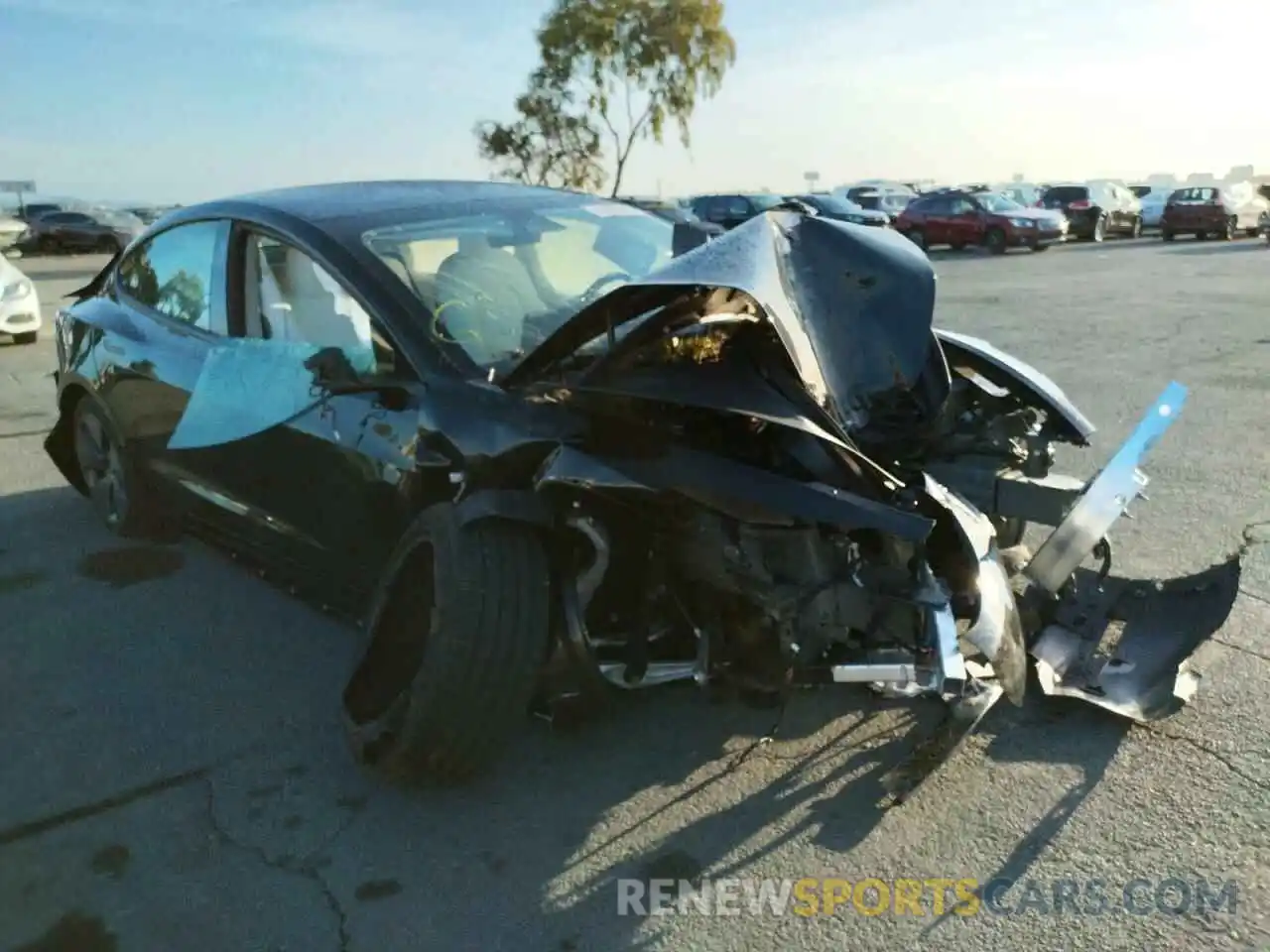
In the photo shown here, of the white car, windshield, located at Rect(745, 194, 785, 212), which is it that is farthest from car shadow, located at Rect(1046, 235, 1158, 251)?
the white car

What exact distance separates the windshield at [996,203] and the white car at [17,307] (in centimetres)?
2226

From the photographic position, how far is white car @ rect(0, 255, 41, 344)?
39.8ft

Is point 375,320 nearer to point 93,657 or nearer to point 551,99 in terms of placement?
point 93,657

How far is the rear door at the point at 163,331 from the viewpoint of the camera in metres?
4.35

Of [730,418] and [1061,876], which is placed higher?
[730,418]

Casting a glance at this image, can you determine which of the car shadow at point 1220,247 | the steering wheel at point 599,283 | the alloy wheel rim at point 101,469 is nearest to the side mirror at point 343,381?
the steering wheel at point 599,283

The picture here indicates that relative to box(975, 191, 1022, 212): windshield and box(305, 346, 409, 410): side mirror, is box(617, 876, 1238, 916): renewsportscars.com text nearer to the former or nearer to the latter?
box(305, 346, 409, 410): side mirror

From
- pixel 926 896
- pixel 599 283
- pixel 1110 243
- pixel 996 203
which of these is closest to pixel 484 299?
pixel 599 283

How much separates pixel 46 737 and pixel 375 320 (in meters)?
1.75

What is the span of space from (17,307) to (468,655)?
38.7 feet

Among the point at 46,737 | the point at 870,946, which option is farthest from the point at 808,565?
the point at 46,737

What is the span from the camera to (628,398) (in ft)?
9.53

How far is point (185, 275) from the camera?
463 centimetres

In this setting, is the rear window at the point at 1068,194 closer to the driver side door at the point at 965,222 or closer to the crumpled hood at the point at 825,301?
the driver side door at the point at 965,222
